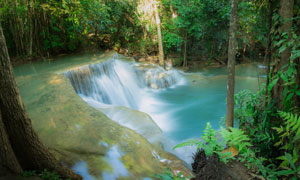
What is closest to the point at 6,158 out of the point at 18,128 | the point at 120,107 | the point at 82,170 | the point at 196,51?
the point at 18,128

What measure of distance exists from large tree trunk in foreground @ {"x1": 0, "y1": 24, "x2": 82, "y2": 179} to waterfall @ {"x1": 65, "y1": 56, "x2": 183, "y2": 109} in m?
5.22

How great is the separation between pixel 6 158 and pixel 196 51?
45.7ft

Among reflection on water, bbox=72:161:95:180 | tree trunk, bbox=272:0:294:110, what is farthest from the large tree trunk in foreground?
tree trunk, bbox=272:0:294:110

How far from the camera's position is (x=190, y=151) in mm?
4766

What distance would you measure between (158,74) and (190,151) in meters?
7.08

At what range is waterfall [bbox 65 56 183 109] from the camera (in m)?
7.94

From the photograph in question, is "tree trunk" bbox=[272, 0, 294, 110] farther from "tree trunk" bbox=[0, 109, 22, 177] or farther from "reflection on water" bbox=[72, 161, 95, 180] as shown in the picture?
"tree trunk" bbox=[0, 109, 22, 177]

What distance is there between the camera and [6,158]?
2172 mm

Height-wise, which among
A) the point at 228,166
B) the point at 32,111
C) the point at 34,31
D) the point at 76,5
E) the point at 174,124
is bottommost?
the point at 174,124

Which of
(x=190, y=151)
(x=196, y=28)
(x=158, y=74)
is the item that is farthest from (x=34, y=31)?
(x=190, y=151)

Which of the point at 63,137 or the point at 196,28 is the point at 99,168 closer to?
the point at 63,137

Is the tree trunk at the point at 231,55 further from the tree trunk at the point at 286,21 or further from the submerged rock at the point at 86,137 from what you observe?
the submerged rock at the point at 86,137

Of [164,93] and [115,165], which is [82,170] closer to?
[115,165]

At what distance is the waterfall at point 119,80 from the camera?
7940 mm
